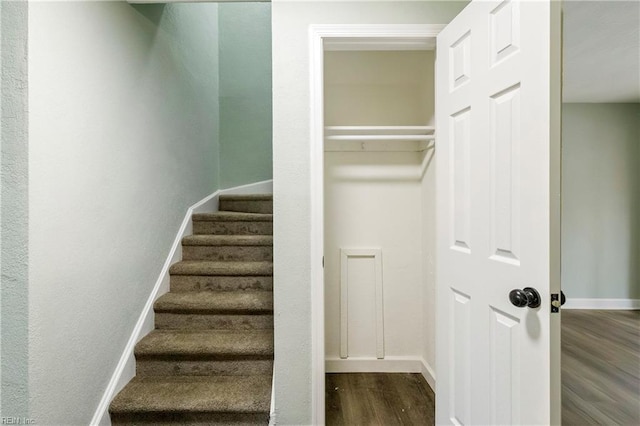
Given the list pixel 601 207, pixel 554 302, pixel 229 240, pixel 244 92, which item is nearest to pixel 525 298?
pixel 554 302

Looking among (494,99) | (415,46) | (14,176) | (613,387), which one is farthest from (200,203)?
(613,387)

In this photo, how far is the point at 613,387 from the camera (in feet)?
6.71

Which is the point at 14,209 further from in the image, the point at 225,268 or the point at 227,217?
the point at 227,217

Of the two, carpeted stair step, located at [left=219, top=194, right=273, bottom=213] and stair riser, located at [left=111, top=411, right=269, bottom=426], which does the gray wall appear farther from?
stair riser, located at [left=111, top=411, right=269, bottom=426]

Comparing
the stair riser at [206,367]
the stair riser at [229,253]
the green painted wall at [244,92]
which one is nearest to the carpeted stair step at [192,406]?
the stair riser at [206,367]

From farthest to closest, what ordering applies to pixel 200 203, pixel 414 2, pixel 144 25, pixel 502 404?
pixel 200 203 < pixel 144 25 < pixel 414 2 < pixel 502 404

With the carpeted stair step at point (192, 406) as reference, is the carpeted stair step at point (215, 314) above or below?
above

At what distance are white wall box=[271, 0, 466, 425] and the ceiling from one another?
118 centimetres

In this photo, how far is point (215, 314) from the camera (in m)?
1.93

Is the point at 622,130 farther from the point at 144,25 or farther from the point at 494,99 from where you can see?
the point at 144,25

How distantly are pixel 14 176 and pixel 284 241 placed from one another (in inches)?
42.0

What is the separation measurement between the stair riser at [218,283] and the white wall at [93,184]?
21cm

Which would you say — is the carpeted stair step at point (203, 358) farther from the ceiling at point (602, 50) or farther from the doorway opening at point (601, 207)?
the doorway opening at point (601, 207)

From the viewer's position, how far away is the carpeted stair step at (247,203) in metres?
2.85
